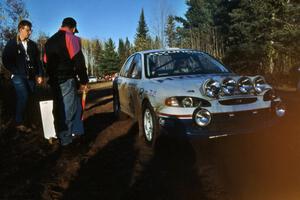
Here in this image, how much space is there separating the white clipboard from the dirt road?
0.21 metres

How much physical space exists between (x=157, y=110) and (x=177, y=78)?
76 cm

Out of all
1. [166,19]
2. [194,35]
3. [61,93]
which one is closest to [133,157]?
[61,93]

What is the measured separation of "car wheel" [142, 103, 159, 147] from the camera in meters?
5.96

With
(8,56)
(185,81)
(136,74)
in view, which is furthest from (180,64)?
(8,56)

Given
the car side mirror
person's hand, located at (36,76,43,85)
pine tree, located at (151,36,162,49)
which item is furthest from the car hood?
pine tree, located at (151,36,162,49)

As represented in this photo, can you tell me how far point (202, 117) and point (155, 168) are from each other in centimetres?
96

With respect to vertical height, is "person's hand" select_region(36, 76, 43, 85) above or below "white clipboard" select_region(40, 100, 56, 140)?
above

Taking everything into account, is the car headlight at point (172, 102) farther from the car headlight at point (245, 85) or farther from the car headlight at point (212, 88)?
the car headlight at point (245, 85)

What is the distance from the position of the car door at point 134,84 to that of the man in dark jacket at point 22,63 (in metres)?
1.63

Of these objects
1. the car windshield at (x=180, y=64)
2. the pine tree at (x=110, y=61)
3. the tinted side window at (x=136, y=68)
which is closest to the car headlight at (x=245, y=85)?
the car windshield at (x=180, y=64)

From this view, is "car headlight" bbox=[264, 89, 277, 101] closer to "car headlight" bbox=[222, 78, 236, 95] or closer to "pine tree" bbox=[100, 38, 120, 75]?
"car headlight" bbox=[222, 78, 236, 95]

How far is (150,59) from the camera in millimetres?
7383

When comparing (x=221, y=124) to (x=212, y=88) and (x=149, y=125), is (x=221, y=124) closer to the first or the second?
(x=212, y=88)

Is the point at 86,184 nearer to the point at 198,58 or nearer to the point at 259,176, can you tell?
the point at 259,176
